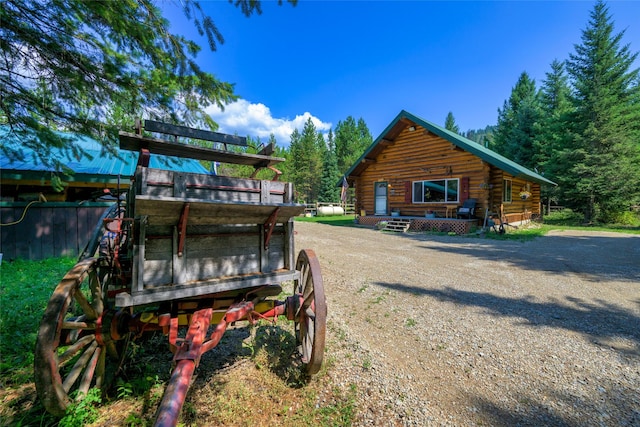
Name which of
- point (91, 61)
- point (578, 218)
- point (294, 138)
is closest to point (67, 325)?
point (91, 61)

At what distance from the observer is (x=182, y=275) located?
222cm

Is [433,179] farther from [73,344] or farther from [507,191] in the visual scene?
[73,344]

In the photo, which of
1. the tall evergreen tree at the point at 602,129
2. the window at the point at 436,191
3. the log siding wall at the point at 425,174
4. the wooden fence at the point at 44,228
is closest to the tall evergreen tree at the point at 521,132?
the tall evergreen tree at the point at 602,129

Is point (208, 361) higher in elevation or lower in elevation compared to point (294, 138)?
lower

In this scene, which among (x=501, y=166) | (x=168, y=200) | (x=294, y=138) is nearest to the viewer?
(x=168, y=200)

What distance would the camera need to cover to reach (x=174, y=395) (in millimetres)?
1343

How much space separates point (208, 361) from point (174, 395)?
1842mm

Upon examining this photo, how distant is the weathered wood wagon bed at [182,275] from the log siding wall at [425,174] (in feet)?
43.0

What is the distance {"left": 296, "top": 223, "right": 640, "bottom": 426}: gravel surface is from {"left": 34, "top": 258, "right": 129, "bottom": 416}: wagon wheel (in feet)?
6.77

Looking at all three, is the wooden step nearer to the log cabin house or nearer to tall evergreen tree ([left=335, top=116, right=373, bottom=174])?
the log cabin house

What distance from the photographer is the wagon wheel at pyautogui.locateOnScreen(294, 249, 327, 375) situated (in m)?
2.38

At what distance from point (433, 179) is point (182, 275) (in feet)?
48.8

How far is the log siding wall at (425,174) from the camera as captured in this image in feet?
44.0

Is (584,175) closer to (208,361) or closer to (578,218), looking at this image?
(578,218)
